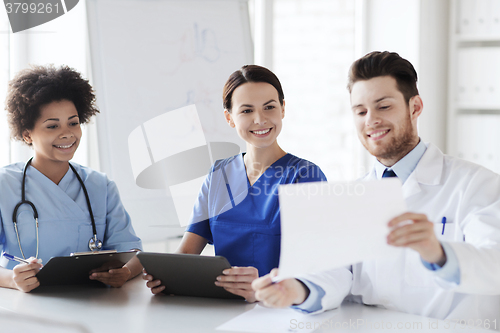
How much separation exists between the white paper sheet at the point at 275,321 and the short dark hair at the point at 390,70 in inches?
25.3

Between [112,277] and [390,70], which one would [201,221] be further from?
[390,70]

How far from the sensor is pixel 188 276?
4.13 ft

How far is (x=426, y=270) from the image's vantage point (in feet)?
3.81

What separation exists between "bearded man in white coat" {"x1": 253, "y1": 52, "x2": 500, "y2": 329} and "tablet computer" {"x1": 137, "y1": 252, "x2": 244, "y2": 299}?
0.77 feet

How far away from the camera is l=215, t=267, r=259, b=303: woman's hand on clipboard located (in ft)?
4.03

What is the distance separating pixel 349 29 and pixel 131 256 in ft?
7.52

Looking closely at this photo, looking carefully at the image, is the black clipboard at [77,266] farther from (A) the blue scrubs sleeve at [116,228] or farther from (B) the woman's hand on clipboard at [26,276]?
(A) the blue scrubs sleeve at [116,228]

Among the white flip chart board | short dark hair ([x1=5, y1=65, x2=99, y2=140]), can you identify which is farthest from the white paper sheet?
the white flip chart board

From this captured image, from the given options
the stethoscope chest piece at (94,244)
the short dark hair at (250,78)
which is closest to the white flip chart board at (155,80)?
the stethoscope chest piece at (94,244)

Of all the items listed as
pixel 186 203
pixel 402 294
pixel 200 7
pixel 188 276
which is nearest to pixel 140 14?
pixel 200 7

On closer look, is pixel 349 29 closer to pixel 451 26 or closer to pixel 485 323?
pixel 451 26

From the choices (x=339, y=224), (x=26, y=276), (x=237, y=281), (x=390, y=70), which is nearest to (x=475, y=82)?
(x=390, y=70)

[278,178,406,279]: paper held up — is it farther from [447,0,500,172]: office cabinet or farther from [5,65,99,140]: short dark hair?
[447,0,500,172]: office cabinet

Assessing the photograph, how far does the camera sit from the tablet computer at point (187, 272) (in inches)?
46.9
